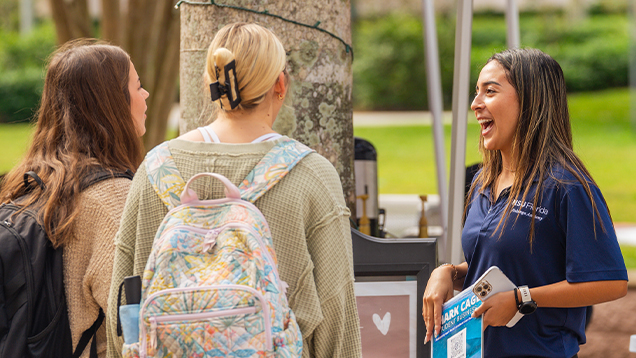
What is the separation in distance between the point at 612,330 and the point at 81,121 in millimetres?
4852

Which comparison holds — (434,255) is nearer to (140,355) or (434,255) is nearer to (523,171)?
(523,171)

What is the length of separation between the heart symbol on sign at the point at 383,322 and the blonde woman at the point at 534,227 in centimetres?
51

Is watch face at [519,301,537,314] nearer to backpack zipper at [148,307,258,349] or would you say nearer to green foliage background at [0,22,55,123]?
backpack zipper at [148,307,258,349]

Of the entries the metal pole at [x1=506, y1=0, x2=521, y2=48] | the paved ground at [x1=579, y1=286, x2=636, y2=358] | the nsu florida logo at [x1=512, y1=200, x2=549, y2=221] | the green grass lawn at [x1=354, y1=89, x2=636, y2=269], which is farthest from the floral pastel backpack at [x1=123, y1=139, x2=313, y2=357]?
the green grass lawn at [x1=354, y1=89, x2=636, y2=269]

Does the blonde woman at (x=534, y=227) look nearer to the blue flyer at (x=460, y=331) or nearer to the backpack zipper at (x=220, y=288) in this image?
the blue flyer at (x=460, y=331)

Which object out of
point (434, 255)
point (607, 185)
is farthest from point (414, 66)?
point (434, 255)

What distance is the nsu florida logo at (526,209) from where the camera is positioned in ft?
6.23

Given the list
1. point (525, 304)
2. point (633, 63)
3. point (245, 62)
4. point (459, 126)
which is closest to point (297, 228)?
point (245, 62)

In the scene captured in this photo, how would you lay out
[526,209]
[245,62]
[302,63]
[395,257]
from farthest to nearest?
[302,63]
[395,257]
[526,209]
[245,62]

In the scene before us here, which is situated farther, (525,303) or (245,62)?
(525,303)

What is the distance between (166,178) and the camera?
158cm

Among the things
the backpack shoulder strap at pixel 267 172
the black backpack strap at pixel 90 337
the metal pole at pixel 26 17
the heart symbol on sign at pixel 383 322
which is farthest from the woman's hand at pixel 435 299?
the metal pole at pixel 26 17

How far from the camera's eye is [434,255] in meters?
2.60

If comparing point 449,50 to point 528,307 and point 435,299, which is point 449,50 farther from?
point 528,307
